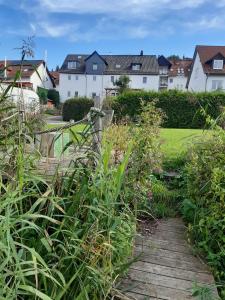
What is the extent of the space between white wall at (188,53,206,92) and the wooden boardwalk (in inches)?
1355

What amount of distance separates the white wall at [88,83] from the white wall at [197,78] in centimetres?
710

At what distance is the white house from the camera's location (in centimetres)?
4953

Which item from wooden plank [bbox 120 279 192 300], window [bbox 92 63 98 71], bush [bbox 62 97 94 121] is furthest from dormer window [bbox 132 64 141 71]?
wooden plank [bbox 120 279 192 300]

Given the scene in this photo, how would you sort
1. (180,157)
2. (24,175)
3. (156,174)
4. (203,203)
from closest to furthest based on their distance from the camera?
1. (24,175)
2. (203,203)
3. (156,174)
4. (180,157)

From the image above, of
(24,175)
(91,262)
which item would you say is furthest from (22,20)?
(91,262)

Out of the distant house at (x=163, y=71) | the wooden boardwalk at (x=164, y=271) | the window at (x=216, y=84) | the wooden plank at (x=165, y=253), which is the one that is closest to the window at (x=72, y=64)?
the distant house at (x=163, y=71)

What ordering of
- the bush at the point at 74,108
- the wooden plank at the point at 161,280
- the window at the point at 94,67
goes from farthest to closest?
the window at the point at 94,67 < the bush at the point at 74,108 < the wooden plank at the point at 161,280

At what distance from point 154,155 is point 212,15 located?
956 cm

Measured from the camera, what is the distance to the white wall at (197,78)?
38.2 meters

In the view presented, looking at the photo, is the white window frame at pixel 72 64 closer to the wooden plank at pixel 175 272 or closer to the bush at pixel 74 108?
the bush at pixel 74 108

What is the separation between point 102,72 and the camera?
49844 millimetres

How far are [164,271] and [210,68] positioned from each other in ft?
122

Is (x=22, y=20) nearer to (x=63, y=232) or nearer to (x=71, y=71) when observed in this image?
(x=63, y=232)

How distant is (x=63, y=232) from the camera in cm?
266
